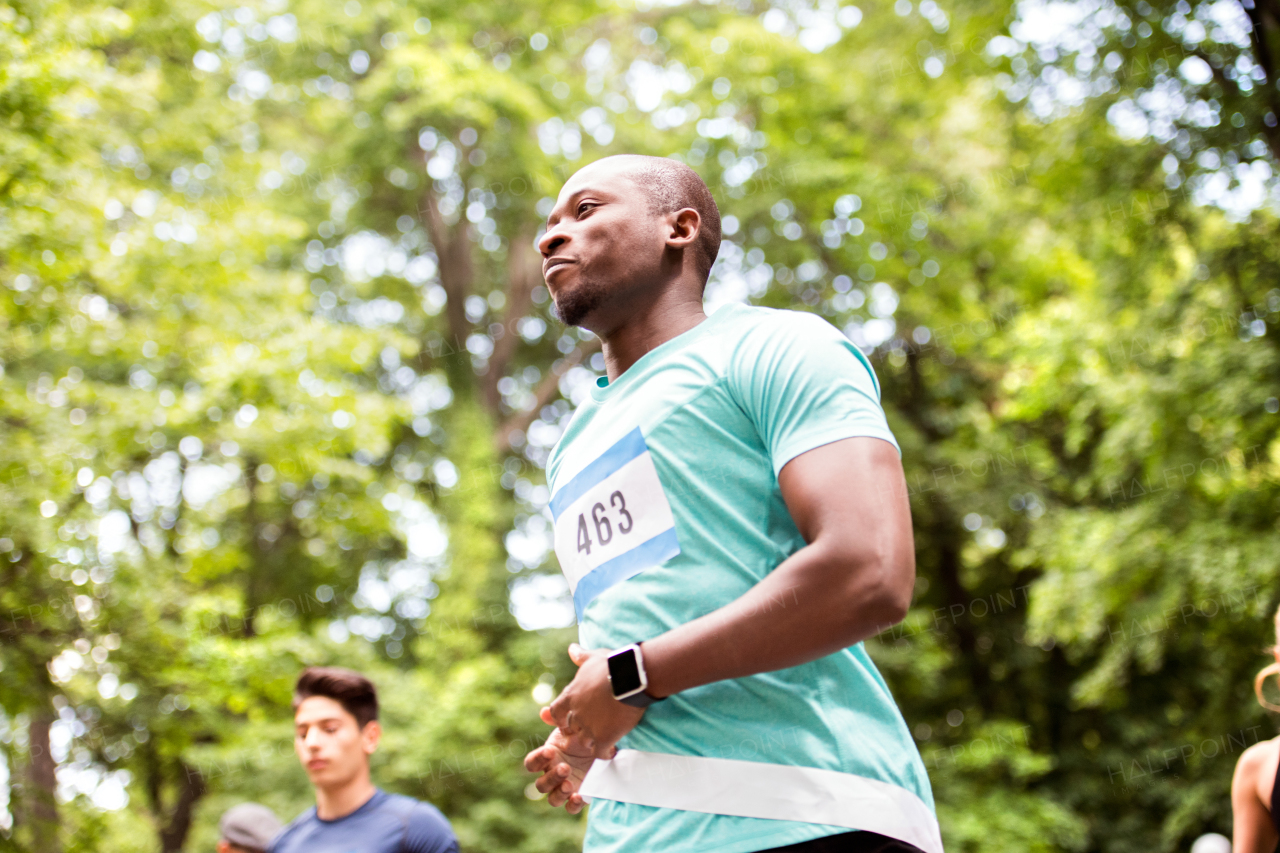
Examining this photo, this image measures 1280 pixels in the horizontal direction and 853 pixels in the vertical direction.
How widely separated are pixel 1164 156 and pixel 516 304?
988 centimetres

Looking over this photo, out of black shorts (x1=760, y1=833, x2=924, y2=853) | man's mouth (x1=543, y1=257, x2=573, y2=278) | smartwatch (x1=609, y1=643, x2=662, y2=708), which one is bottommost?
black shorts (x1=760, y1=833, x2=924, y2=853)

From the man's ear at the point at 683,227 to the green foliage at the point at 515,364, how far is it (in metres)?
6.17

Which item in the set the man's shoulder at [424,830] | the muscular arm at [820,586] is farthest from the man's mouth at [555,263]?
the man's shoulder at [424,830]

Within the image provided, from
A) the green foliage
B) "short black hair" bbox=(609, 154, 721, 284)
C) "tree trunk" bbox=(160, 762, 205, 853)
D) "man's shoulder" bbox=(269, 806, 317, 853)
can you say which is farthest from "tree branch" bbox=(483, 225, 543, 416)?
"short black hair" bbox=(609, 154, 721, 284)

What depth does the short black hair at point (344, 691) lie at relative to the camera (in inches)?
145

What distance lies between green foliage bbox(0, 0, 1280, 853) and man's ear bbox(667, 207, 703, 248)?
20.3 ft

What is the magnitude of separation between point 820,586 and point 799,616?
0.04 m

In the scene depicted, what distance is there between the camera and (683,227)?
169 cm

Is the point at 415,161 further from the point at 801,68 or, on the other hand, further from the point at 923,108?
the point at 923,108

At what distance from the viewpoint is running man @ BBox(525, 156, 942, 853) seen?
118 cm

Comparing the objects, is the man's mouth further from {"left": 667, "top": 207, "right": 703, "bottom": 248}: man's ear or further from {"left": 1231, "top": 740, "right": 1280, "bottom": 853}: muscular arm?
{"left": 1231, "top": 740, "right": 1280, "bottom": 853}: muscular arm

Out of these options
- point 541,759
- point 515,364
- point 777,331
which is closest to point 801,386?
point 777,331

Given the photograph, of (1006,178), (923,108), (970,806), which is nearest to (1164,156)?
(1006,178)

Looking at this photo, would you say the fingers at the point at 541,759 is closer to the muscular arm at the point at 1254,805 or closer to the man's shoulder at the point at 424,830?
the man's shoulder at the point at 424,830
